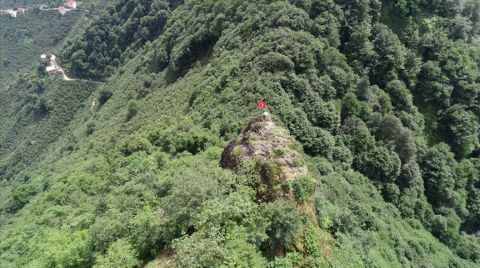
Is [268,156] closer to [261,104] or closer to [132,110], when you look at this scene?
[261,104]

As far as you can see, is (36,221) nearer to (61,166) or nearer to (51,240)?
(51,240)

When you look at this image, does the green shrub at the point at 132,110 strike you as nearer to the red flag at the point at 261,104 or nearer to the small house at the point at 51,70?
the red flag at the point at 261,104

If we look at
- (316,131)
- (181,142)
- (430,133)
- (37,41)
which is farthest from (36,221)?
(37,41)

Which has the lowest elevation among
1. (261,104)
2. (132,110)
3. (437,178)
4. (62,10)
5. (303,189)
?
(62,10)

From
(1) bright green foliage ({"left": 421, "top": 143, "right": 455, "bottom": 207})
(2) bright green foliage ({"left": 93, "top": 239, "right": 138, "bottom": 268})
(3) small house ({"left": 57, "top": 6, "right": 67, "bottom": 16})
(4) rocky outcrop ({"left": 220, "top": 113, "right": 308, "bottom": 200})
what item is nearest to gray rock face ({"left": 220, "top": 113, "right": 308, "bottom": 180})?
(4) rocky outcrop ({"left": 220, "top": 113, "right": 308, "bottom": 200})

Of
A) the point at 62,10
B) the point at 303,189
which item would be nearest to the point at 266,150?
the point at 303,189

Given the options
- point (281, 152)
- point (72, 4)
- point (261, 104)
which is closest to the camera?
point (281, 152)

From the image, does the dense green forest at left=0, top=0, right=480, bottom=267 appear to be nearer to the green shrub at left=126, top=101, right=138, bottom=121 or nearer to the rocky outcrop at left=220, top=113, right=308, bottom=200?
the rocky outcrop at left=220, top=113, right=308, bottom=200

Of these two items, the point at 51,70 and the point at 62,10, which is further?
the point at 62,10
